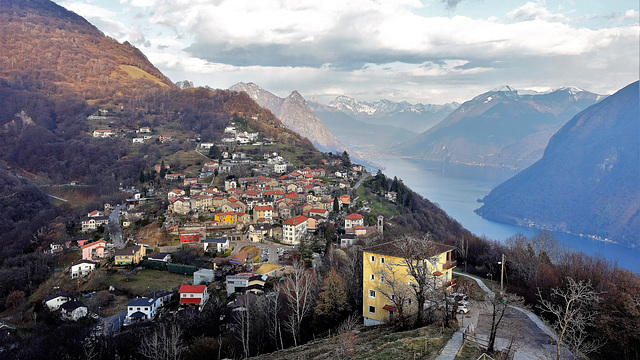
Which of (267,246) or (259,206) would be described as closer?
(267,246)

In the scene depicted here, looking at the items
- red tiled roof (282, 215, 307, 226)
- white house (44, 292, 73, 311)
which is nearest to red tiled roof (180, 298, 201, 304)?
white house (44, 292, 73, 311)

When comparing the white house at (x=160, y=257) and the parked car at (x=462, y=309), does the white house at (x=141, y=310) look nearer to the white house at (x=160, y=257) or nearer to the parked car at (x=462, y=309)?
the white house at (x=160, y=257)

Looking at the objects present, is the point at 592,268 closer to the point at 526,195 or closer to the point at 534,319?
the point at 534,319

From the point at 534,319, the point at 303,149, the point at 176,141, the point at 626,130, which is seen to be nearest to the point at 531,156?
the point at 626,130

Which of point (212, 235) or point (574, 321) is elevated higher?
point (574, 321)

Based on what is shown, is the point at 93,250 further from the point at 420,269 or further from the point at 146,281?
the point at 420,269

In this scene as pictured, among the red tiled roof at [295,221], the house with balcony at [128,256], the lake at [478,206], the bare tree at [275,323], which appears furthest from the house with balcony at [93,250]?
the lake at [478,206]

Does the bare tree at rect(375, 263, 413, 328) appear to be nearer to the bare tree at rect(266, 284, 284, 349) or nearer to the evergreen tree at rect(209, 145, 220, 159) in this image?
the bare tree at rect(266, 284, 284, 349)

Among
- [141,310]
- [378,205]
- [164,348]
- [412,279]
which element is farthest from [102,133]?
[412,279]
